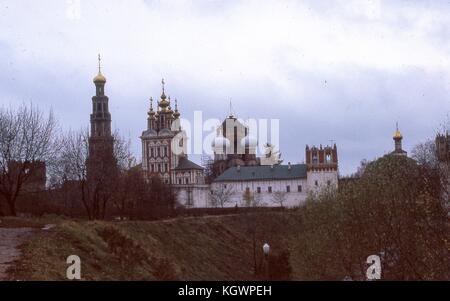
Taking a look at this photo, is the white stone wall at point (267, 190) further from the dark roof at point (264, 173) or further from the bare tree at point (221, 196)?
the dark roof at point (264, 173)

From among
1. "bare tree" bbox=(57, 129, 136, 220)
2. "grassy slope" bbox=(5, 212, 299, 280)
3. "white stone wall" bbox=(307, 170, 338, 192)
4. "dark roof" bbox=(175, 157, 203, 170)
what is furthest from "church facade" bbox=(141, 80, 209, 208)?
"bare tree" bbox=(57, 129, 136, 220)

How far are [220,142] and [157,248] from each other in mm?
55797

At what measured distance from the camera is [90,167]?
43.7m

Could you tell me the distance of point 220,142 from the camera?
97.2 meters

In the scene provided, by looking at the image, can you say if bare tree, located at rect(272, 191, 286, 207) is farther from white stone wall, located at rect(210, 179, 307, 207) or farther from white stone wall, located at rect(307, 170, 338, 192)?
white stone wall, located at rect(307, 170, 338, 192)

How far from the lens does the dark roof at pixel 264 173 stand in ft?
317

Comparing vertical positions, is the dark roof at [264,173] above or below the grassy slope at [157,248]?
above

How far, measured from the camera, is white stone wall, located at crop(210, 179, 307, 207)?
95688 mm

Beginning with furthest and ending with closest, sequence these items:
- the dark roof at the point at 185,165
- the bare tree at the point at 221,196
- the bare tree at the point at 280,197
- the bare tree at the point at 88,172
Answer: the dark roof at the point at 185,165
the bare tree at the point at 221,196
the bare tree at the point at 280,197
the bare tree at the point at 88,172

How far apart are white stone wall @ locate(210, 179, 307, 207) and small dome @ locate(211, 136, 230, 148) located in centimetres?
535

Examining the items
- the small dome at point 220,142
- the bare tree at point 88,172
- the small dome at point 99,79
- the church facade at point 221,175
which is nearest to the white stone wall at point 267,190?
the church facade at point 221,175

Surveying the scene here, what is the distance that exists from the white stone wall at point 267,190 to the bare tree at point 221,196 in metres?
0.30

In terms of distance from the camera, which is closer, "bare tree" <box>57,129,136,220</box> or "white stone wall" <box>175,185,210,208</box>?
"bare tree" <box>57,129,136,220</box>
